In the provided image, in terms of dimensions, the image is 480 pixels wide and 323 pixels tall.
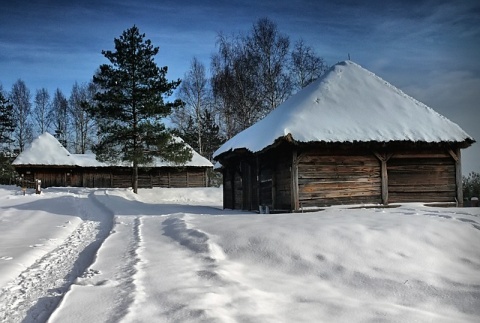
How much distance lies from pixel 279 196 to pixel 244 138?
10.2 ft

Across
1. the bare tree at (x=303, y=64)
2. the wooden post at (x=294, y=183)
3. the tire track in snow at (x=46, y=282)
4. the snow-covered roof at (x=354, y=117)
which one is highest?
the bare tree at (x=303, y=64)

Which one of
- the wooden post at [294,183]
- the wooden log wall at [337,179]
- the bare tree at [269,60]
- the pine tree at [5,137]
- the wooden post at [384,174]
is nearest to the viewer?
the wooden post at [294,183]

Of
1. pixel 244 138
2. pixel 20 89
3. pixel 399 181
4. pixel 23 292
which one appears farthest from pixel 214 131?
pixel 23 292

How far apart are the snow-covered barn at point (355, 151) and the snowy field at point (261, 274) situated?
189 inches

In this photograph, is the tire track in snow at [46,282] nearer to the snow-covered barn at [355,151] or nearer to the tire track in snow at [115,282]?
the tire track in snow at [115,282]

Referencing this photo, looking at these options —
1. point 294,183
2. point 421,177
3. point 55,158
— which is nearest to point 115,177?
point 55,158

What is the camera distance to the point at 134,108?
27.2 meters

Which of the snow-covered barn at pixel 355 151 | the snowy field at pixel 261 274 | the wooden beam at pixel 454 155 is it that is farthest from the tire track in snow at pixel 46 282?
the wooden beam at pixel 454 155

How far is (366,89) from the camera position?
14117 millimetres

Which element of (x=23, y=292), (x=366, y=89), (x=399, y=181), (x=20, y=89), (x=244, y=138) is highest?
(x=20, y=89)

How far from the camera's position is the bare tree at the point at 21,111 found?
139ft

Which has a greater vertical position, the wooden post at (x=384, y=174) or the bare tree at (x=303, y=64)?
the bare tree at (x=303, y=64)

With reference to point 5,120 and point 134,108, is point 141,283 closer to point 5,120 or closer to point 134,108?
point 134,108

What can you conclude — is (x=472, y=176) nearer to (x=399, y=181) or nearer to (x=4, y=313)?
(x=399, y=181)
